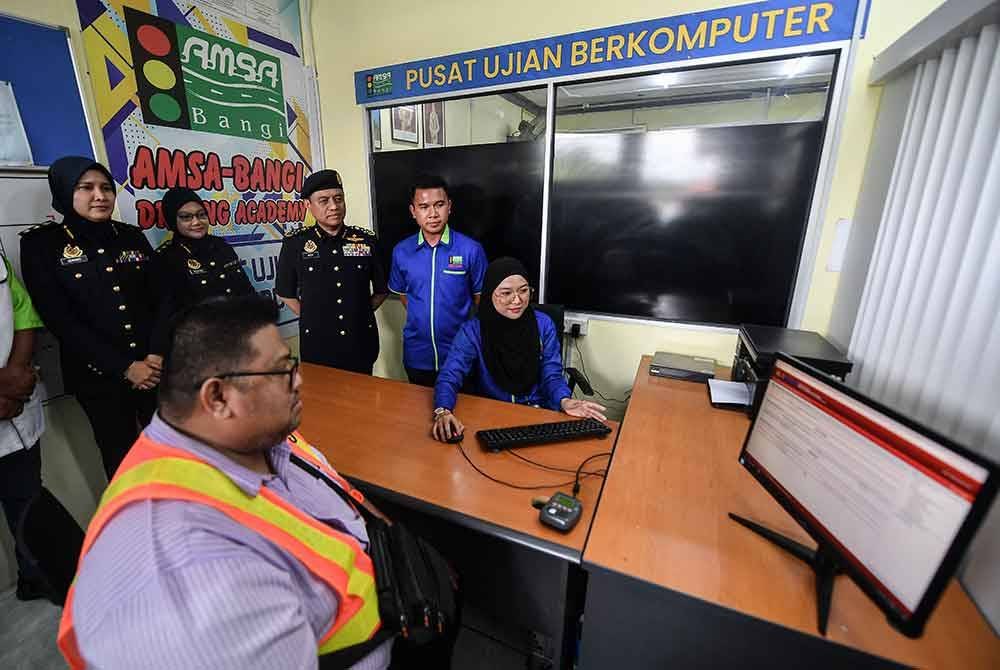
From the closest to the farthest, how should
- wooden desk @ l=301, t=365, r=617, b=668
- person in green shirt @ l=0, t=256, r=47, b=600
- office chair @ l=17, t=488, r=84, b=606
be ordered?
office chair @ l=17, t=488, r=84, b=606 < wooden desk @ l=301, t=365, r=617, b=668 < person in green shirt @ l=0, t=256, r=47, b=600

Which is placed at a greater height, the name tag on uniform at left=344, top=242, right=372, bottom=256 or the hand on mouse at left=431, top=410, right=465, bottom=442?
the name tag on uniform at left=344, top=242, right=372, bottom=256

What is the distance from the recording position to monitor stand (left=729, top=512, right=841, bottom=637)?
788 mm

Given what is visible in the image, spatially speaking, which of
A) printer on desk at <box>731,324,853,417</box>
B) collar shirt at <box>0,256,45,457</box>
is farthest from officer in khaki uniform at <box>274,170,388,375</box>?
printer on desk at <box>731,324,853,417</box>

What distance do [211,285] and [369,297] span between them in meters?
0.76

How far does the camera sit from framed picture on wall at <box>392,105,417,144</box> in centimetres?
283

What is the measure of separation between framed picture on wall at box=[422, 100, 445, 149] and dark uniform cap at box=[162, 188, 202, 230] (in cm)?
136

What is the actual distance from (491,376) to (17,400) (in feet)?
5.67

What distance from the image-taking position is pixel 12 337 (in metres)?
1.49

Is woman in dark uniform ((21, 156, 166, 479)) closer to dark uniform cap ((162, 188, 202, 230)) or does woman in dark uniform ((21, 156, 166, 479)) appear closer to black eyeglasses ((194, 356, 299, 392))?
dark uniform cap ((162, 188, 202, 230))

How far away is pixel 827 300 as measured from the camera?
1977 millimetres

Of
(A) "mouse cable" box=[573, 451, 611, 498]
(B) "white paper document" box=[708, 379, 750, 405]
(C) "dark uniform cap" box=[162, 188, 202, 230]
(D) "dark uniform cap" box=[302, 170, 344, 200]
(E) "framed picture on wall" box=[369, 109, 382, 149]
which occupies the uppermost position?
(E) "framed picture on wall" box=[369, 109, 382, 149]

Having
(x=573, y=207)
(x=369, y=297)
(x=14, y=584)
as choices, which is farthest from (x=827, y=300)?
(x=14, y=584)

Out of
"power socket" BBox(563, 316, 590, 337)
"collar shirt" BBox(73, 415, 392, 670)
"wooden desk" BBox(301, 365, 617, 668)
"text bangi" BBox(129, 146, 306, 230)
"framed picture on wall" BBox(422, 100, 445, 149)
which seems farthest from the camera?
"framed picture on wall" BBox(422, 100, 445, 149)

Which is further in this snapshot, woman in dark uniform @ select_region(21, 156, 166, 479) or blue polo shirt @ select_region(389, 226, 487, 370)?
blue polo shirt @ select_region(389, 226, 487, 370)
